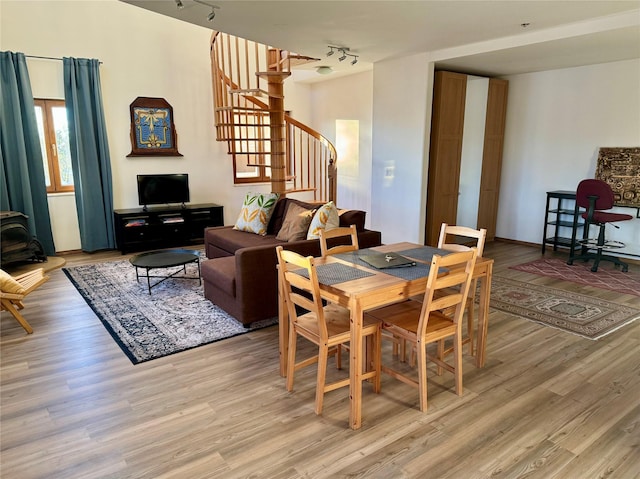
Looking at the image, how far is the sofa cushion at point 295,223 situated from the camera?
164 inches

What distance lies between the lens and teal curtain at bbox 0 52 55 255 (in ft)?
17.3

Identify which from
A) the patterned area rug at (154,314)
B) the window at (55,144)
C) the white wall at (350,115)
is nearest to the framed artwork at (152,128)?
the window at (55,144)

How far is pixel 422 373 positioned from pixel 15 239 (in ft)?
16.3

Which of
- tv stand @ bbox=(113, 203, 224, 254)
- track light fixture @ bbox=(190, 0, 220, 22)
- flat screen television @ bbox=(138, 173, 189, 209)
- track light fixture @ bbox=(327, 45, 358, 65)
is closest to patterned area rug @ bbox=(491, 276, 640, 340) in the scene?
track light fixture @ bbox=(327, 45, 358, 65)

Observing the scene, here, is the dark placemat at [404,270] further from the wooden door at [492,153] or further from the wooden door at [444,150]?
the wooden door at [492,153]

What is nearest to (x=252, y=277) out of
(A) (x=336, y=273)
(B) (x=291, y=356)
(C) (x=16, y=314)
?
(B) (x=291, y=356)

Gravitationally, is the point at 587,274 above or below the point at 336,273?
below

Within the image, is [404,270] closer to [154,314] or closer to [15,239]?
[154,314]

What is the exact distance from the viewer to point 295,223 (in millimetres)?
4281

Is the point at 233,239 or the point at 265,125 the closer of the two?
the point at 233,239

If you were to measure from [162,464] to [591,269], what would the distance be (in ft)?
16.8

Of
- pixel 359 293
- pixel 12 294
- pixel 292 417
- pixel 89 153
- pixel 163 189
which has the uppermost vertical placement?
pixel 89 153

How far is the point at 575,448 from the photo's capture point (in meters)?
2.12

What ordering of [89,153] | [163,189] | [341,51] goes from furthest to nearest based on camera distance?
[163,189], [89,153], [341,51]
